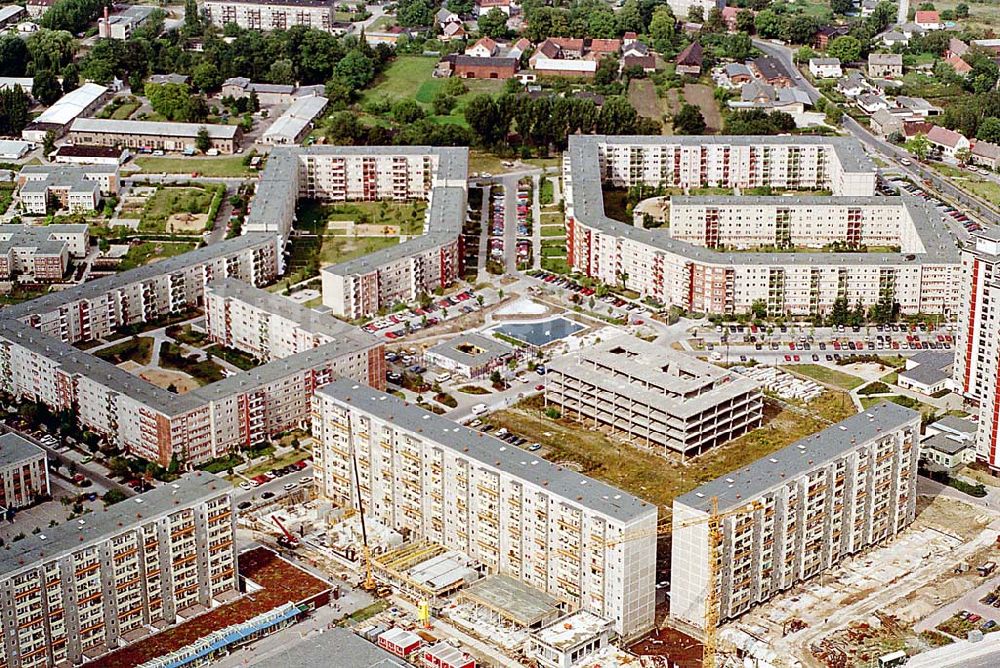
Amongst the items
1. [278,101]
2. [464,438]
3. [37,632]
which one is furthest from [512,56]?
[37,632]

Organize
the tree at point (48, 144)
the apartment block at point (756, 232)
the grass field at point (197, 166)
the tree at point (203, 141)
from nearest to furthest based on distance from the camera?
the apartment block at point (756, 232) → the grass field at point (197, 166) → the tree at point (48, 144) → the tree at point (203, 141)

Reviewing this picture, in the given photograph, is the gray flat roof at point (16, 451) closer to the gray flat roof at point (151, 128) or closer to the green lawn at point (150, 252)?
the green lawn at point (150, 252)

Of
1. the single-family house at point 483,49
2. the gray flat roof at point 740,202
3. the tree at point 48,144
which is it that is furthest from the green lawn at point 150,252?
the single-family house at point 483,49

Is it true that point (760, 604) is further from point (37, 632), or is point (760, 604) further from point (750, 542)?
point (37, 632)

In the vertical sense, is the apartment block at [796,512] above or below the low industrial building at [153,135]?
below

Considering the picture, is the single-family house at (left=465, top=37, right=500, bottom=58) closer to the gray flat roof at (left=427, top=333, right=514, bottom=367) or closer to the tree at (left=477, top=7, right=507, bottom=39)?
the tree at (left=477, top=7, right=507, bottom=39)

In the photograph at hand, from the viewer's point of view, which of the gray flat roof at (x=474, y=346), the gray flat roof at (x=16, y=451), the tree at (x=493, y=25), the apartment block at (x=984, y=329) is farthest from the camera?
the tree at (x=493, y=25)
